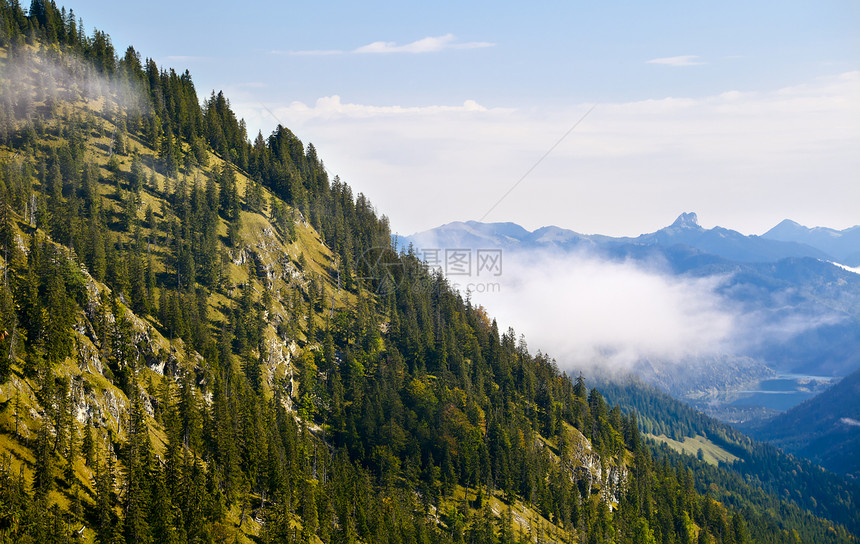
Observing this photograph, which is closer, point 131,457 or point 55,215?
point 131,457

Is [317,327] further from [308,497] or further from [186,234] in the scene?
[308,497]

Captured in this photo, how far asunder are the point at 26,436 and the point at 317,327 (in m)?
96.5

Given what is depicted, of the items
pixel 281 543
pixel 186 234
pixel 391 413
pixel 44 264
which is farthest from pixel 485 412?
pixel 44 264

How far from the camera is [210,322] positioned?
149 m

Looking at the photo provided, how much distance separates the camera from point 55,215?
13312cm

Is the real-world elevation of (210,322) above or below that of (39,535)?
above

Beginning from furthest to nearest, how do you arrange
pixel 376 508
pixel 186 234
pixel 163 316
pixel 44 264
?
pixel 186 234, pixel 163 316, pixel 376 508, pixel 44 264

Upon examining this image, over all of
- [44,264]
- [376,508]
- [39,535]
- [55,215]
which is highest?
[55,215]

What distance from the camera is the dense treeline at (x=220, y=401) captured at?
290 feet

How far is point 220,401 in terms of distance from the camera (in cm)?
11275

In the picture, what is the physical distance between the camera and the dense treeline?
8850 cm

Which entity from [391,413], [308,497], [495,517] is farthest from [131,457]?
[495,517]

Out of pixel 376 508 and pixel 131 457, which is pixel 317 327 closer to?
pixel 376 508

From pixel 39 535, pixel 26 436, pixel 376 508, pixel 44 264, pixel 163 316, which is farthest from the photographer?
pixel 163 316
